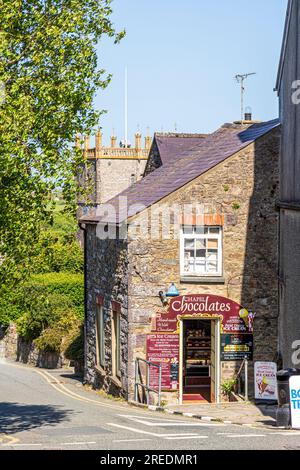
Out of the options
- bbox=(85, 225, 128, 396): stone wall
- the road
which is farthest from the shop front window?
the road

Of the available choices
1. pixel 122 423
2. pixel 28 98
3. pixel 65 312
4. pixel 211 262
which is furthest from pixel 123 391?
pixel 65 312

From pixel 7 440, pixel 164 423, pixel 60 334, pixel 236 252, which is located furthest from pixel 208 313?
pixel 60 334

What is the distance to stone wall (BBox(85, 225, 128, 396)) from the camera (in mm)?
25359

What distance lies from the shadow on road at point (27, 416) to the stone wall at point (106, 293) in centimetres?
294

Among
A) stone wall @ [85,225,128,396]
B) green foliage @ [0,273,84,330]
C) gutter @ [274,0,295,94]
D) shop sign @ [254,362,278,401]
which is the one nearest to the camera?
shop sign @ [254,362,278,401]

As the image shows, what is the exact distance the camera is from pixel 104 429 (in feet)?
60.2

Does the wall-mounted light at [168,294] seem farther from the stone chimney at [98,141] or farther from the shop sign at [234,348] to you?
the stone chimney at [98,141]

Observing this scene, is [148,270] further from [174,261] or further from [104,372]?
[104,372]

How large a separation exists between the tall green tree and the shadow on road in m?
3.27

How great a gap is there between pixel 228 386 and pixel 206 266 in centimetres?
334

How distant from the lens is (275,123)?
84.6 feet

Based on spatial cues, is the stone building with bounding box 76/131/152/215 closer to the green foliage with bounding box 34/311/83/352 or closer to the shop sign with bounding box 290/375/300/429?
the green foliage with bounding box 34/311/83/352

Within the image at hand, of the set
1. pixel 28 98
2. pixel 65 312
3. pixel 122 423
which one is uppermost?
pixel 28 98
